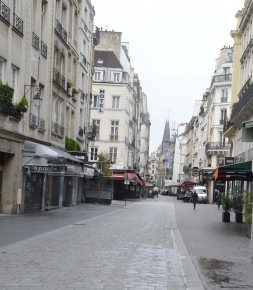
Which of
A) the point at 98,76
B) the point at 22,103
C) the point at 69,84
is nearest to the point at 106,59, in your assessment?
the point at 98,76

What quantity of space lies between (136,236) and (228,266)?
5.71 metres

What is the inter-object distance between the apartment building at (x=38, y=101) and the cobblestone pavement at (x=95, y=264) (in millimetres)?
8375

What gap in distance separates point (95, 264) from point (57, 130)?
22520 mm

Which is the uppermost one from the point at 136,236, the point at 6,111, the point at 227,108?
the point at 227,108

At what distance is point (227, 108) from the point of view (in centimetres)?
8112

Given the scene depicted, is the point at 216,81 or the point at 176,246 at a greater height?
the point at 216,81

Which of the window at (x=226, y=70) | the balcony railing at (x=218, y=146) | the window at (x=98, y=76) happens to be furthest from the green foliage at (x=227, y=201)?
the window at (x=226, y=70)

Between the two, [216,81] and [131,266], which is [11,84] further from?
[216,81]

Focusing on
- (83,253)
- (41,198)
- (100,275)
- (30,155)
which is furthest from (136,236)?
(41,198)

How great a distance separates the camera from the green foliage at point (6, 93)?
2048cm

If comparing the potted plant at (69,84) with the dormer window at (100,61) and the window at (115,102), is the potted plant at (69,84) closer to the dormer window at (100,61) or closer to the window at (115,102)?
the window at (115,102)

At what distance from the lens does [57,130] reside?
31.9 m

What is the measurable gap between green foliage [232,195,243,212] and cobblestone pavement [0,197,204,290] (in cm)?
922

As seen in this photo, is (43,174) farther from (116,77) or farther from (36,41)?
(116,77)
